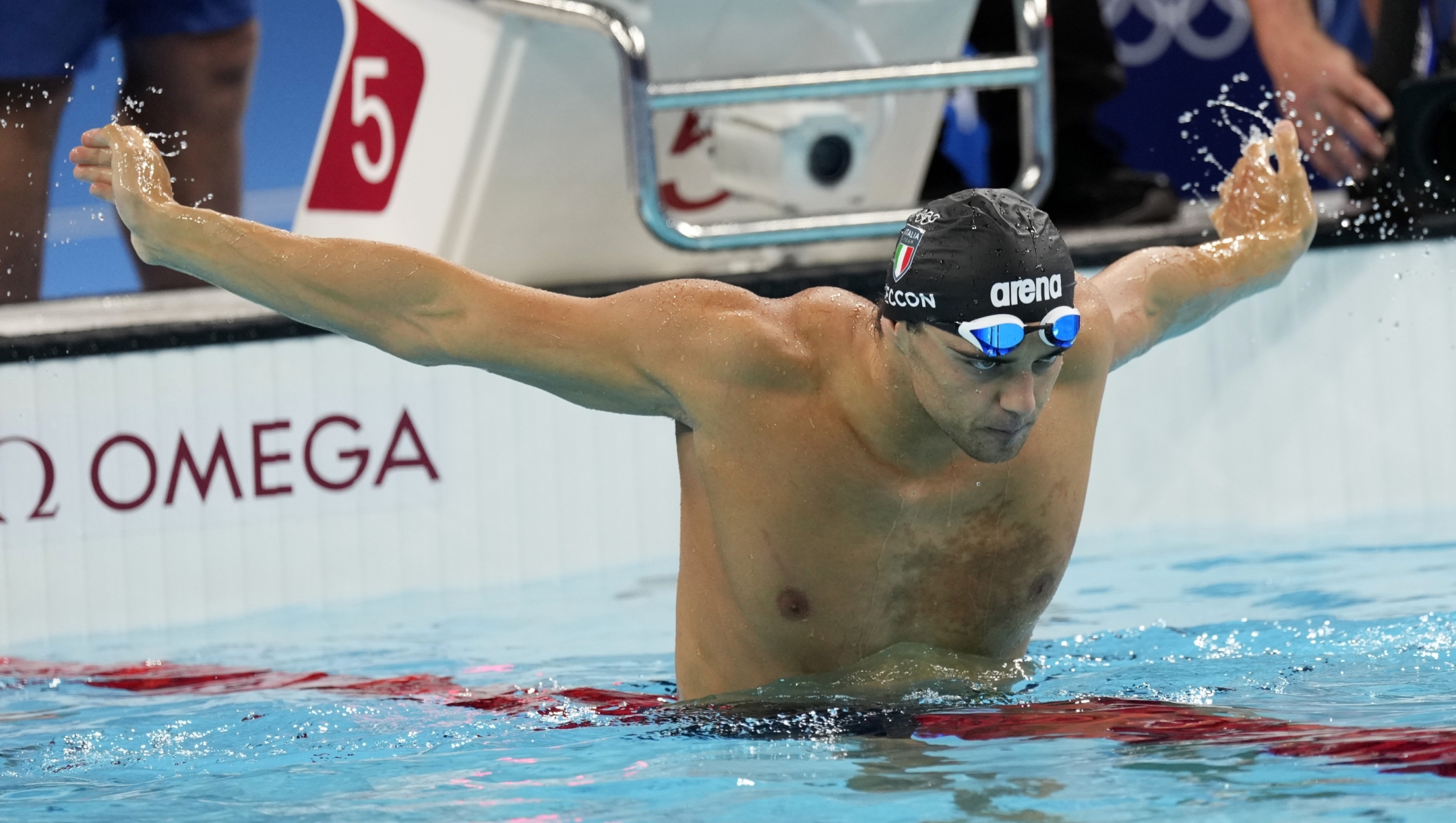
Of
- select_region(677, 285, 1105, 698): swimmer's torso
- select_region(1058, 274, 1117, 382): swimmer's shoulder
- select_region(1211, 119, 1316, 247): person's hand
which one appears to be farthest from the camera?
select_region(1211, 119, 1316, 247): person's hand

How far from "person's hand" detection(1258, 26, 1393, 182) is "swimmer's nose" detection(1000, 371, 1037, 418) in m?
3.19

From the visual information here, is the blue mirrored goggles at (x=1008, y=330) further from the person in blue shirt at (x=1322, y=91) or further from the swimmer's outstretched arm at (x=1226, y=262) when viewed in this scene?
the person in blue shirt at (x=1322, y=91)

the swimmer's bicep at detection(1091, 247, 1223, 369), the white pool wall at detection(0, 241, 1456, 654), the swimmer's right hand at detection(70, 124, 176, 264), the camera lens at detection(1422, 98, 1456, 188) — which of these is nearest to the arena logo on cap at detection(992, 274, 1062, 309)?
the swimmer's bicep at detection(1091, 247, 1223, 369)

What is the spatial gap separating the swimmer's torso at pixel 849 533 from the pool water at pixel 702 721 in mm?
139

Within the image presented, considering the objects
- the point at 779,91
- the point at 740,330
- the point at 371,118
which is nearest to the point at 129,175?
the point at 740,330

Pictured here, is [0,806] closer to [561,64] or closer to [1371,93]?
[561,64]

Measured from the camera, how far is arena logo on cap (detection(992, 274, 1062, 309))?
8.02 feet

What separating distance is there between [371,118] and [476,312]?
8.46 ft

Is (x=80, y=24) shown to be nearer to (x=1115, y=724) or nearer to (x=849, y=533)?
(x=849, y=533)

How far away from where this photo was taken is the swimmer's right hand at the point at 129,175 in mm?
2791

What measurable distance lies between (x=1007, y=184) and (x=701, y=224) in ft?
4.03

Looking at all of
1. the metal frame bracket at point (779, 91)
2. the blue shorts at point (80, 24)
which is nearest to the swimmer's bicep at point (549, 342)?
the metal frame bracket at point (779, 91)

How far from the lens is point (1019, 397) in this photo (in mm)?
2453

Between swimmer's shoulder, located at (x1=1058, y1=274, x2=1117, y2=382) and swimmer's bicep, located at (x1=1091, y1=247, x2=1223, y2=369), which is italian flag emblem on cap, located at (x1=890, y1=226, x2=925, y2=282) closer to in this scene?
swimmer's shoulder, located at (x1=1058, y1=274, x2=1117, y2=382)
